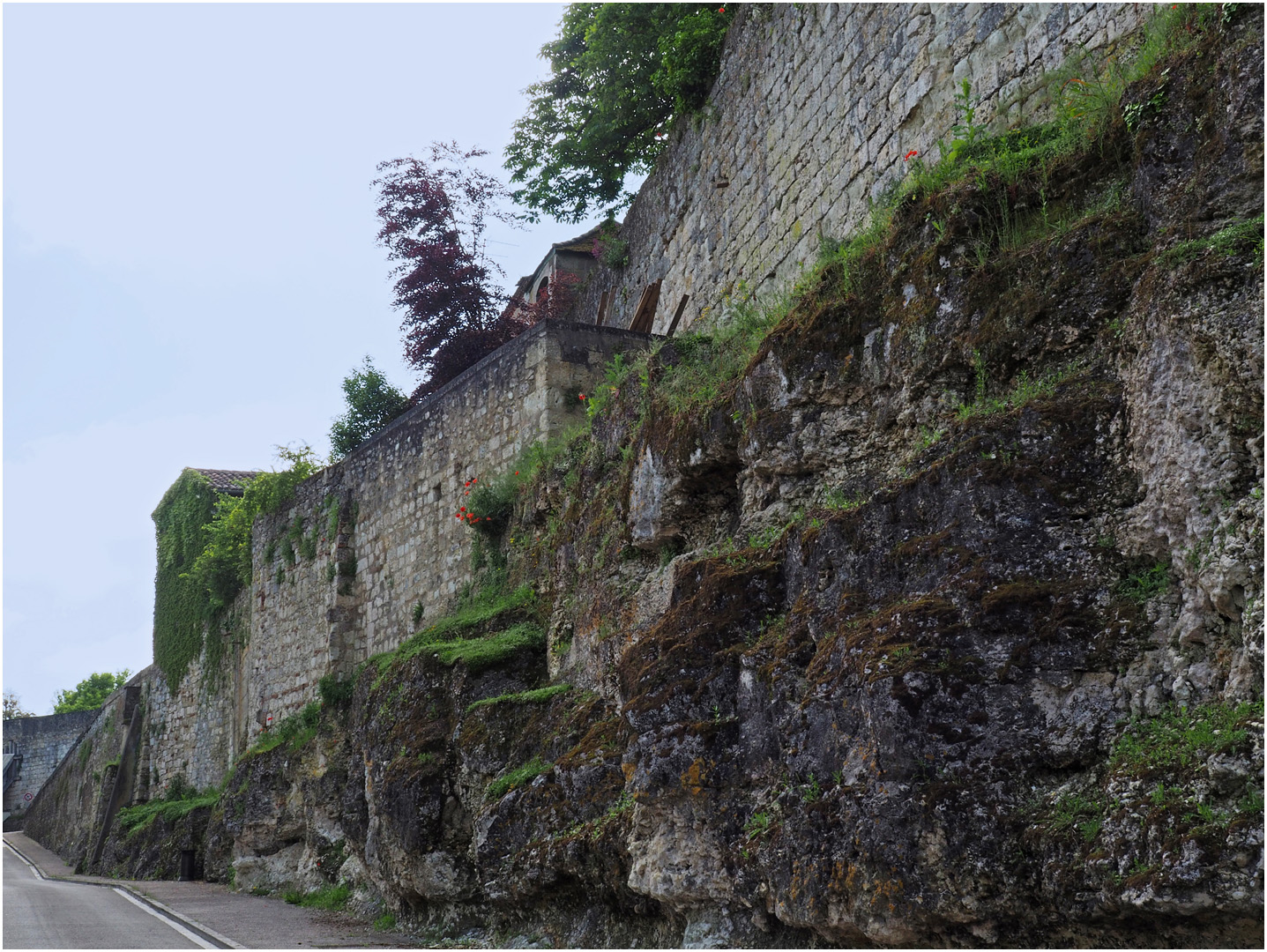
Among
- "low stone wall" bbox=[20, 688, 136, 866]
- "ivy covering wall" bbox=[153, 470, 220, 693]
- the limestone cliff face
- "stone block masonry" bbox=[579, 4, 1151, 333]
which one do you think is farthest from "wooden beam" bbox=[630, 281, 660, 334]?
"low stone wall" bbox=[20, 688, 136, 866]

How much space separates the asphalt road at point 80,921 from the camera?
9.64m

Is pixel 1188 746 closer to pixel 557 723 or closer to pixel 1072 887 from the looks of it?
pixel 1072 887

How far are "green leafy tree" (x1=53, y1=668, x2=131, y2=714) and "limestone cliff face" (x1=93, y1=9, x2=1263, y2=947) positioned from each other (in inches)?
2471

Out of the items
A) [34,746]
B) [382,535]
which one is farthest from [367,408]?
[34,746]

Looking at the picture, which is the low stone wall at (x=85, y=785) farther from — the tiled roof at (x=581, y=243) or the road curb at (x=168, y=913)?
the tiled roof at (x=581, y=243)

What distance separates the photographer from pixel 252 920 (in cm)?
1156

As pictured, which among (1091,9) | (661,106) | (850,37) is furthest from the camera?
(661,106)

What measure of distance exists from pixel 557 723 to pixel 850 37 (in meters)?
5.93

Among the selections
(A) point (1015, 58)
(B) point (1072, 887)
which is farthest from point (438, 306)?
(B) point (1072, 887)

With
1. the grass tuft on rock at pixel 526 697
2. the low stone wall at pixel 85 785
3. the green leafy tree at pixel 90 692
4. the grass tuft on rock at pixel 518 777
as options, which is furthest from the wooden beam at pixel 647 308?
the green leafy tree at pixel 90 692

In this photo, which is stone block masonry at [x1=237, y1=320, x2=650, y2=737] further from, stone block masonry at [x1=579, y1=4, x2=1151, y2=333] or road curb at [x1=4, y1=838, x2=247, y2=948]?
road curb at [x1=4, y1=838, x2=247, y2=948]

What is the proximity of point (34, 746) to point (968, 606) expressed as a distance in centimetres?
5174

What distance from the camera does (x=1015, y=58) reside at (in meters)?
7.50

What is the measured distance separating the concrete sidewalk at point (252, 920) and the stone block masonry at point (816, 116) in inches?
267
